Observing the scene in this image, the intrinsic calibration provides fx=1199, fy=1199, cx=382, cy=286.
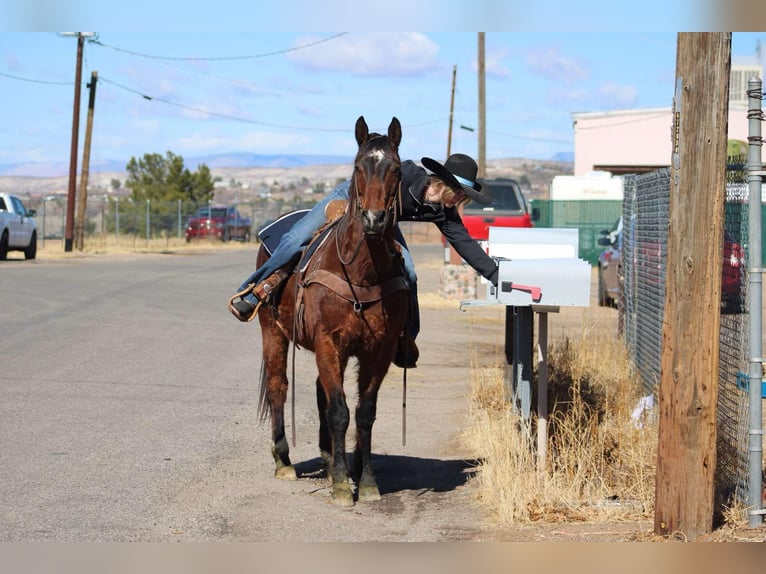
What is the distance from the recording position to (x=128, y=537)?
690cm

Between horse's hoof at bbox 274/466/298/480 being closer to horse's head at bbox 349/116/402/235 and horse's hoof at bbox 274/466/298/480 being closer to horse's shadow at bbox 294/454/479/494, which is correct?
horse's shadow at bbox 294/454/479/494

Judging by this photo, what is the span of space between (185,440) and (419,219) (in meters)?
3.12

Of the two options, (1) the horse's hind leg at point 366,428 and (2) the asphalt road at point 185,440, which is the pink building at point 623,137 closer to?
(2) the asphalt road at point 185,440

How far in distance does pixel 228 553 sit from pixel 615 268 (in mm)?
15646

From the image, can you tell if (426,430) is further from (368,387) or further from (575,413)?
(368,387)

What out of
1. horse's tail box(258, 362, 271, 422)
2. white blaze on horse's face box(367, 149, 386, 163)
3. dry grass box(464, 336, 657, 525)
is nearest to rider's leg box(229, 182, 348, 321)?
horse's tail box(258, 362, 271, 422)

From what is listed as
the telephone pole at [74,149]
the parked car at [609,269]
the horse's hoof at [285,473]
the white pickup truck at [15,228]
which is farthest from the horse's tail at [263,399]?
the telephone pole at [74,149]

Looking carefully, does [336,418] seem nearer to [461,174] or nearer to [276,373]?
[276,373]

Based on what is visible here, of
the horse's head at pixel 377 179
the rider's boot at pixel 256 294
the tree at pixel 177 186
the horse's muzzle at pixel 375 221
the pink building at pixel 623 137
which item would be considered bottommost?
the rider's boot at pixel 256 294

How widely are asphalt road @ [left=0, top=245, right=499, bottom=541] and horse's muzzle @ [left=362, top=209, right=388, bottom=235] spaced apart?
1832mm

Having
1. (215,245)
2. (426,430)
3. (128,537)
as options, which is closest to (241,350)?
(426,430)

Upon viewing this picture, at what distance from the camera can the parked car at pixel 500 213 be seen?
83.5ft

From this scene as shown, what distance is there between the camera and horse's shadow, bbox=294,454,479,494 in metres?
8.77

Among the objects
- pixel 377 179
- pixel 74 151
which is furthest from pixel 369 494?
pixel 74 151
